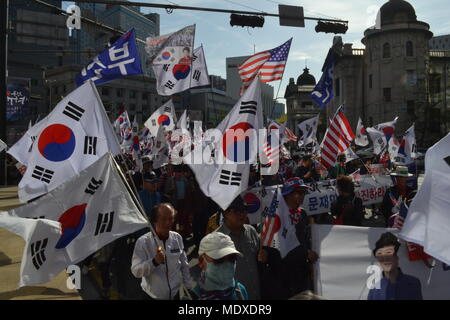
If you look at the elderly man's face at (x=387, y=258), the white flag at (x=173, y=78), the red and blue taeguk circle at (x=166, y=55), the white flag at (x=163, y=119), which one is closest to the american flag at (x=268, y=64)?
the white flag at (x=173, y=78)

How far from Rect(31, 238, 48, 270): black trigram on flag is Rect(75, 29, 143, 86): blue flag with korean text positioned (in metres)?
3.92

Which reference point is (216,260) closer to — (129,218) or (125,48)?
(129,218)

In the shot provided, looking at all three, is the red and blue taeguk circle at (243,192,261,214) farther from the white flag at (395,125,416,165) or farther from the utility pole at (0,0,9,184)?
the utility pole at (0,0,9,184)

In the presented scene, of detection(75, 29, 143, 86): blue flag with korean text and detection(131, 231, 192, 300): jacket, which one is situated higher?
detection(75, 29, 143, 86): blue flag with korean text

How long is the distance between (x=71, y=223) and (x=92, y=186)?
0.34 m

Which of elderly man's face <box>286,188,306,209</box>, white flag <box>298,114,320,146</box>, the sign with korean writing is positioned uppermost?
the sign with korean writing

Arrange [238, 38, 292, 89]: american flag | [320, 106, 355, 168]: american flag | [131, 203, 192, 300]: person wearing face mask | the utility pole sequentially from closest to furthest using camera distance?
[131, 203, 192, 300]: person wearing face mask < [320, 106, 355, 168]: american flag < [238, 38, 292, 89]: american flag < the utility pole

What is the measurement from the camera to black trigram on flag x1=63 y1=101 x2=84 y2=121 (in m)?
4.63

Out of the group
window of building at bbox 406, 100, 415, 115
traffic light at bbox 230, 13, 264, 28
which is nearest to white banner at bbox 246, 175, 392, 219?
traffic light at bbox 230, 13, 264, 28

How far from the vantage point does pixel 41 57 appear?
2751 inches

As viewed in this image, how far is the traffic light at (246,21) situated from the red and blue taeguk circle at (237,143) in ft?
19.3

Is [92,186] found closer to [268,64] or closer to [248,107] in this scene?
[248,107]

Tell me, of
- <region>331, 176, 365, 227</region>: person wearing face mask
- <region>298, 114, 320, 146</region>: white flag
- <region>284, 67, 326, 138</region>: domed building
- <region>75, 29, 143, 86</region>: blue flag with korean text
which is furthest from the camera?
<region>284, 67, 326, 138</region>: domed building

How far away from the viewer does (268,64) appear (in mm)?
9219
